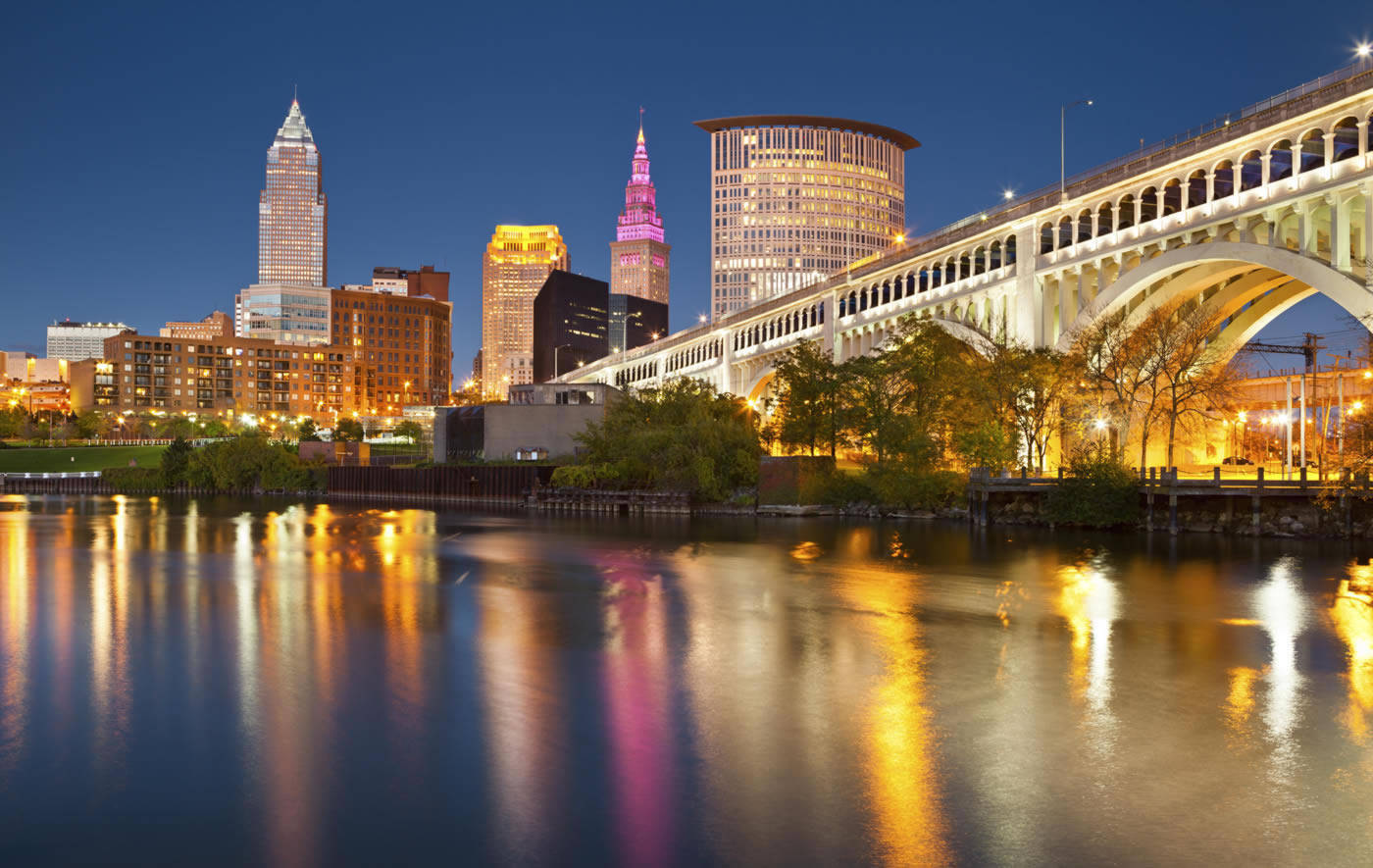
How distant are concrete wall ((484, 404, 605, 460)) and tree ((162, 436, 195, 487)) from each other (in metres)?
42.2

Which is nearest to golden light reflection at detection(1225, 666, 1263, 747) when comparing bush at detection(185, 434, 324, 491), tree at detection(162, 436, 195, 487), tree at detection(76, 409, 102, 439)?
bush at detection(185, 434, 324, 491)

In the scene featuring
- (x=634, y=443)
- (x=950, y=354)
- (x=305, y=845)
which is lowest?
(x=305, y=845)

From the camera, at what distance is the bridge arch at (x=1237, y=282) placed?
143 feet

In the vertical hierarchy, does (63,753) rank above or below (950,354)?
below

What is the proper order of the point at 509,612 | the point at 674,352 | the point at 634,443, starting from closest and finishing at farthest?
the point at 509,612 < the point at 634,443 < the point at 674,352

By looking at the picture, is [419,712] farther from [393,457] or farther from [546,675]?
[393,457]

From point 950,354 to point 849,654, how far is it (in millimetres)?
50540

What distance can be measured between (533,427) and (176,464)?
48.6 metres

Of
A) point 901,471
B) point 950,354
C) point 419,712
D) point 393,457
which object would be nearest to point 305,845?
point 419,712

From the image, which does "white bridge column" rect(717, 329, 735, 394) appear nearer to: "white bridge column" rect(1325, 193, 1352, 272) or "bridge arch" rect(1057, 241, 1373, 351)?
"bridge arch" rect(1057, 241, 1373, 351)

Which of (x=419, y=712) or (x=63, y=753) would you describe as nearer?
(x=63, y=753)

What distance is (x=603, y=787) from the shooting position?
38.7ft

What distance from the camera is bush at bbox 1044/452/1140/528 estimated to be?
169 ft

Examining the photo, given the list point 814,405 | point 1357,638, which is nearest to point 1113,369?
point 814,405
